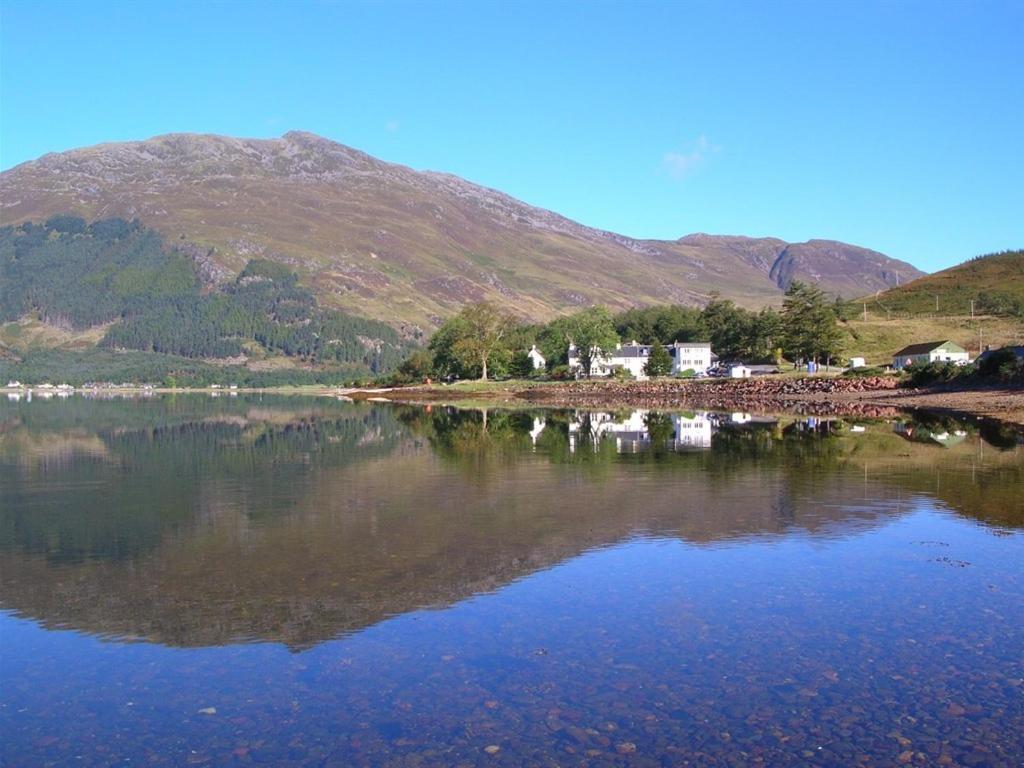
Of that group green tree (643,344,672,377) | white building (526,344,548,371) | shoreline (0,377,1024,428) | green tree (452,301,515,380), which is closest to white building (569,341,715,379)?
green tree (643,344,672,377)

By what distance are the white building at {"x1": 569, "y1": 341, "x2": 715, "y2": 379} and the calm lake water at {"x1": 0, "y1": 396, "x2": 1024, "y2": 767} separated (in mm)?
127325

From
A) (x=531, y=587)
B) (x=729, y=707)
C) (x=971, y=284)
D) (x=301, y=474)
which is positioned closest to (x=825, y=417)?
(x=301, y=474)

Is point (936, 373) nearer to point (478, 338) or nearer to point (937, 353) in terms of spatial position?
point (937, 353)

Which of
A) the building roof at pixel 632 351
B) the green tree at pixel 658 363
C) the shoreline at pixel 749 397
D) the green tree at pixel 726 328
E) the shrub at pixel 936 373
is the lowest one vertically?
the shoreline at pixel 749 397

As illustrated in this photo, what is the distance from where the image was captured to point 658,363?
147250mm

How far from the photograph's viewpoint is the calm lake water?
10.3 metres

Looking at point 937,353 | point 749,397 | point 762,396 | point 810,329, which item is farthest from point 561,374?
point 937,353

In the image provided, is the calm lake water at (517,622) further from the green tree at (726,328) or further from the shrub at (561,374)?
the green tree at (726,328)

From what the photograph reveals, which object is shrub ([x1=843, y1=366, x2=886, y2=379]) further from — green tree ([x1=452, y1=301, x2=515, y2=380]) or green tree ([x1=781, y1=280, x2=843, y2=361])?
green tree ([x1=452, y1=301, x2=515, y2=380])

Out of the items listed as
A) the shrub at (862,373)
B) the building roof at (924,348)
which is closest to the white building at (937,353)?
the building roof at (924,348)

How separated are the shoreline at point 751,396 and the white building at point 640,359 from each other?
18.5 m

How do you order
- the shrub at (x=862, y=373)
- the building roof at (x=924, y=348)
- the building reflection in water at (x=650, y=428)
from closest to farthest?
the building reflection in water at (x=650, y=428)
the shrub at (x=862, y=373)
the building roof at (x=924, y=348)

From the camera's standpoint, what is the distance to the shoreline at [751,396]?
240 ft

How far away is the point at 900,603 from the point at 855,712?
17.4ft
